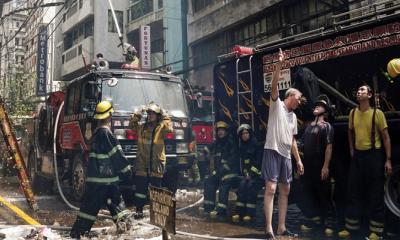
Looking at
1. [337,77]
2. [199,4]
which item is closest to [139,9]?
[199,4]

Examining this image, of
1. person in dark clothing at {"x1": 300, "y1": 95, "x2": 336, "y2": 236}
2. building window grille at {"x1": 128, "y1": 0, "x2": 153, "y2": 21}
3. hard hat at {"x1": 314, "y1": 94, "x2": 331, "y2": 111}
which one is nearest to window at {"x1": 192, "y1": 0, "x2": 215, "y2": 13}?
building window grille at {"x1": 128, "y1": 0, "x2": 153, "y2": 21}

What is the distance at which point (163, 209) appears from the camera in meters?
3.69

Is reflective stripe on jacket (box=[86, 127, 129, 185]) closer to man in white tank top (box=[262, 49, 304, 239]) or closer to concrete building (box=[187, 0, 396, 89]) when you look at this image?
man in white tank top (box=[262, 49, 304, 239])

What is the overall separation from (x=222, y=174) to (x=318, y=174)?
1.75 m

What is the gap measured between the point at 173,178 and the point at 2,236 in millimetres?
3577

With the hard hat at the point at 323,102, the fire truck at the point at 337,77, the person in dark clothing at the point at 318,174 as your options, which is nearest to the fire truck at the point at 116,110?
the fire truck at the point at 337,77

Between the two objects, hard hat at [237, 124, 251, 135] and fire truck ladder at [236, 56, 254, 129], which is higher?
fire truck ladder at [236, 56, 254, 129]

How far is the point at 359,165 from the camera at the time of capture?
499 cm

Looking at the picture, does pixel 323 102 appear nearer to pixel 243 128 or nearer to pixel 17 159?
pixel 243 128

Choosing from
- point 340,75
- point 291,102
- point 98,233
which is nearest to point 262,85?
point 340,75

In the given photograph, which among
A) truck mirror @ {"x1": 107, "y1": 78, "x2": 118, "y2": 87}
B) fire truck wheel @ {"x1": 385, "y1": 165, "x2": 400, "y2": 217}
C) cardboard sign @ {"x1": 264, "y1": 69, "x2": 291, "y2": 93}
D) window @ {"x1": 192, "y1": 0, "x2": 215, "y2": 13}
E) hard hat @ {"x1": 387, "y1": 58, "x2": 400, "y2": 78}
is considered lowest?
fire truck wheel @ {"x1": 385, "y1": 165, "x2": 400, "y2": 217}

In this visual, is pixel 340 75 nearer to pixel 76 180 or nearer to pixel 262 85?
pixel 262 85

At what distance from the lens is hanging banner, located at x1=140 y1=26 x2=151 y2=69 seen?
2381 cm

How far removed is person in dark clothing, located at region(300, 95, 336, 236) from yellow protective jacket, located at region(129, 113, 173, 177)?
2315mm
